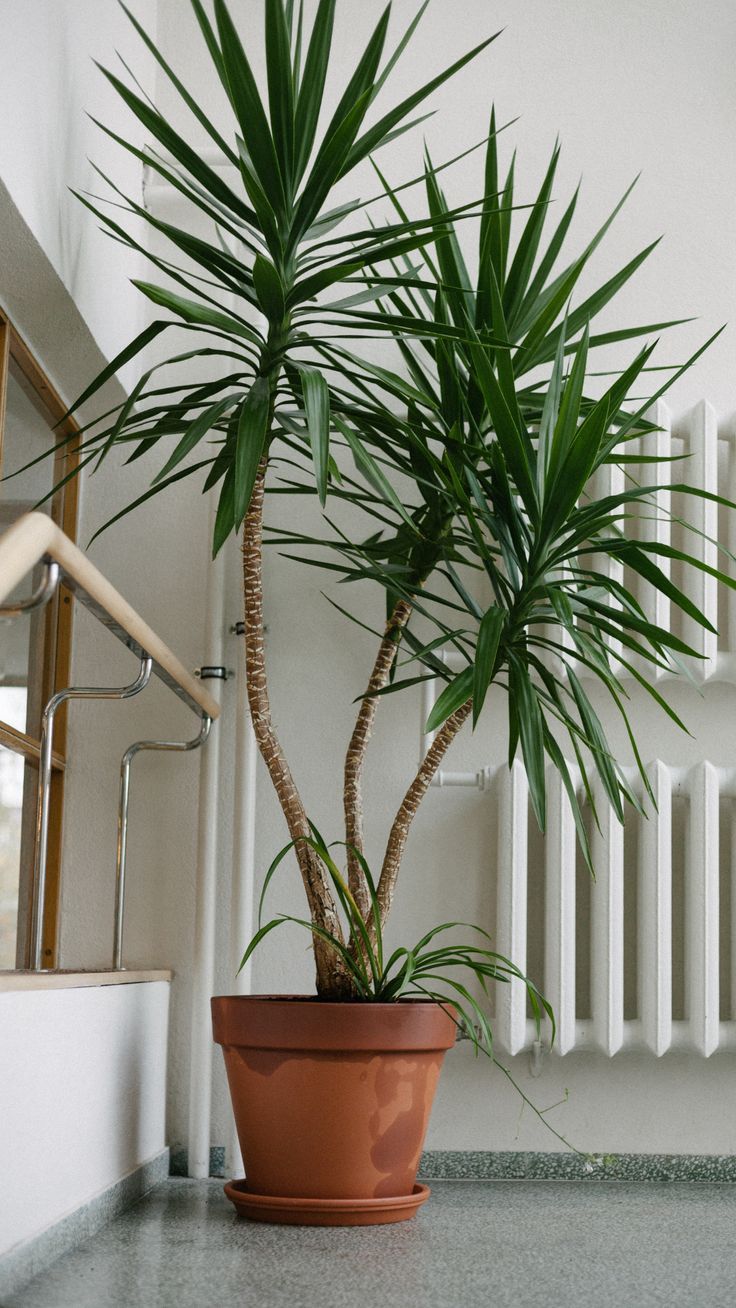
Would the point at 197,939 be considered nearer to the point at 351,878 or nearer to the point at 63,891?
the point at 63,891

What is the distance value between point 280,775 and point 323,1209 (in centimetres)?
62

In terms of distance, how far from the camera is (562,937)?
2244 millimetres

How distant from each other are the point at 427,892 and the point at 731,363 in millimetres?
1267

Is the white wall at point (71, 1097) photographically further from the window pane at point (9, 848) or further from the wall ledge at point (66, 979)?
the window pane at point (9, 848)

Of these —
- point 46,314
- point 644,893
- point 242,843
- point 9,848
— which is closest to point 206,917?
point 242,843

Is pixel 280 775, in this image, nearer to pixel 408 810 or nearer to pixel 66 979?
pixel 408 810

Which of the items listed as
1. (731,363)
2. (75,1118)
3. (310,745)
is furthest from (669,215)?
(75,1118)

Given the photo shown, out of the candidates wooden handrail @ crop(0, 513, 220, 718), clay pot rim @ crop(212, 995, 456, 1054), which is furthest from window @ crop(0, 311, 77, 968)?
clay pot rim @ crop(212, 995, 456, 1054)

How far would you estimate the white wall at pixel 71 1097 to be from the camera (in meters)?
1.47

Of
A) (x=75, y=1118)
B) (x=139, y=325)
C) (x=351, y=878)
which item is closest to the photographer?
(x=75, y=1118)

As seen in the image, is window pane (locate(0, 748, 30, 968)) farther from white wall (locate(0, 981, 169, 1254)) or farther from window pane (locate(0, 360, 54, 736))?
white wall (locate(0, 981, 169, 1254))

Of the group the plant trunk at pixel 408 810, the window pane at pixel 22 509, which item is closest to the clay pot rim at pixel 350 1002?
the plant trunk at pixel 408 810

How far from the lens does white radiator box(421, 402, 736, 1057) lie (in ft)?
7.33

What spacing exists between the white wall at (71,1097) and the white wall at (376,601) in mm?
244
